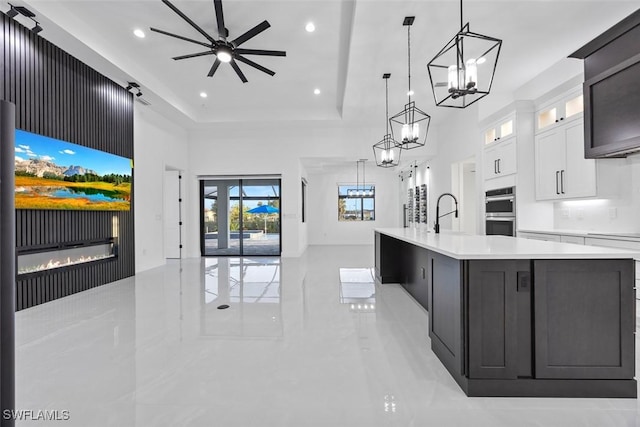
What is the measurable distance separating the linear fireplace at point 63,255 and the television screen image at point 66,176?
558 millimetres

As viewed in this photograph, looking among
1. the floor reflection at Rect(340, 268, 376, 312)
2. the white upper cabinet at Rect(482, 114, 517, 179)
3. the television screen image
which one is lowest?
the floor reflection at Rect(340, 268, 376, 312)

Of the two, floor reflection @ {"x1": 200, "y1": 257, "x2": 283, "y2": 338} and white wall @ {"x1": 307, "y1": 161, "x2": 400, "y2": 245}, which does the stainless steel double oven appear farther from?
white wall @ {"x1": 307, "y1": 161, "x2": 400, "y2": 245}

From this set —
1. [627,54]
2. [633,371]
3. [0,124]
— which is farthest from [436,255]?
[627,54]

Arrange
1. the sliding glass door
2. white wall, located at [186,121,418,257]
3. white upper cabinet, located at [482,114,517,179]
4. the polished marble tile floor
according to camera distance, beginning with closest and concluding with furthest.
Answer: the polished marble tile floor → white upper cabinet, located at [482,114,517,179] → white wall, located at [186,121,418,257] → the sliding glass door

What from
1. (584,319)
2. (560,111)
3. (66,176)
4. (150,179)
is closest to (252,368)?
(584,319)

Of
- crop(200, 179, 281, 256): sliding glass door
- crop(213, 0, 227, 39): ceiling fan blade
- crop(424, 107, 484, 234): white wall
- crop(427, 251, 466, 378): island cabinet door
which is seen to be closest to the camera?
crop(427, 251, 466, 378): island cabinet door

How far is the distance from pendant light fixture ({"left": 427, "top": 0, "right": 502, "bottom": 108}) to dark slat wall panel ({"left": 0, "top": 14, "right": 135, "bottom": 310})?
4.74 metres

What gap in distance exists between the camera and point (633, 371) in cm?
201

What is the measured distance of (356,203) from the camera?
13.1m

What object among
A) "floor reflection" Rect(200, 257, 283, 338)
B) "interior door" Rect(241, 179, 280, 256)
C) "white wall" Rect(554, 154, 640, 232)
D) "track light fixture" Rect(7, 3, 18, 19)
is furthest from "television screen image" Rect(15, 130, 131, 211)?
"white wall" Rect(554, 154, 640, 232)

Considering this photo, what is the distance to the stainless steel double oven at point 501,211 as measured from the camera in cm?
546

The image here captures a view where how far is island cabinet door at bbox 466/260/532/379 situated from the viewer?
6.75ft

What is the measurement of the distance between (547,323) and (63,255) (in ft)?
18.6

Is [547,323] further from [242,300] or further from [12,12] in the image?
[12,12]
